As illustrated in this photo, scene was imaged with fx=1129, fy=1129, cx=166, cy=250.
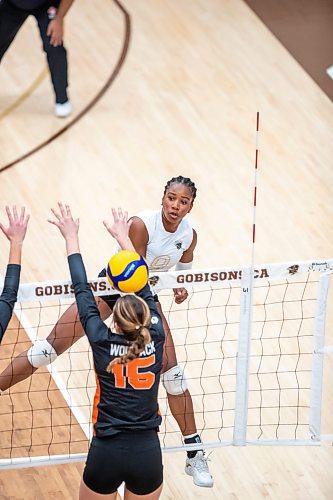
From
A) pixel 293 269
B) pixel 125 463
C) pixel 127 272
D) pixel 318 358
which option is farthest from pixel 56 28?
pixel 125 463

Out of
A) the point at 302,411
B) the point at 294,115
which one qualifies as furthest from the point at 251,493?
the point at 294,115

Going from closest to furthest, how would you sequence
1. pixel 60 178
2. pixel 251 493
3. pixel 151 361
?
pixel 151 361 < pixel 251 493 < pixel 60 178

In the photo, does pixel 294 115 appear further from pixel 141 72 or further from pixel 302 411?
pixel 302 411

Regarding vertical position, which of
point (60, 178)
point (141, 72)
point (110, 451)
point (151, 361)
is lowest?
point (110, 451)

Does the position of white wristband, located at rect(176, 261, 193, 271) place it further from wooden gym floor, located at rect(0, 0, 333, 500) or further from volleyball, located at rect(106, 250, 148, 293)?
wooden gym floor, located at rect(0, 0, 333, 500)

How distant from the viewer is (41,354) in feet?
25.0

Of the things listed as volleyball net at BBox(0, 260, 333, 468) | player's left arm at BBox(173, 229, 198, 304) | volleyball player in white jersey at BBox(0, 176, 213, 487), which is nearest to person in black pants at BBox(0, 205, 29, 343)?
volleyball net at BBox(0, 260, 333, 468)

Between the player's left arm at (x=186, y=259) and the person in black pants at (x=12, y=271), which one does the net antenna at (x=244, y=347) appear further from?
the person in black pants at (x=12, y=271)

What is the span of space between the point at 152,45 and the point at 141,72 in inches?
20.7

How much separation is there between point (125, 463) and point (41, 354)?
4.56 feet

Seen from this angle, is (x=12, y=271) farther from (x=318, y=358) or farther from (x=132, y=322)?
(x=318, y=358)

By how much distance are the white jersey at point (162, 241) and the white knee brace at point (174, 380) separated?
0.71m

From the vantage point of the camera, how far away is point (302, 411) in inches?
339

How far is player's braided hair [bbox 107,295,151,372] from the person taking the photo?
624cm
